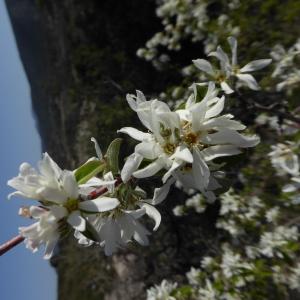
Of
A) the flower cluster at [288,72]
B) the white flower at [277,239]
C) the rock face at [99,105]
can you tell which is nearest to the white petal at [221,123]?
the flower cluster at [288,72]

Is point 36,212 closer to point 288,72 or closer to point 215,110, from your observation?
point 215,110

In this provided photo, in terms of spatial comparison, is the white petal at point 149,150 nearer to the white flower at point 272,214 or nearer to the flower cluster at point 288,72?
the flower cluster at point 288,72

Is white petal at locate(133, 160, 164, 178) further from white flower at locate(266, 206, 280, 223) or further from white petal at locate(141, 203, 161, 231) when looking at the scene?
white flower at locate(266, 206, 280, 223)

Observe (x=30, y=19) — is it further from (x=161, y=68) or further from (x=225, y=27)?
(x=225, y=27)

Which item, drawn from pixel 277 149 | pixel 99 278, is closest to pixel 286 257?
pixel 277 149

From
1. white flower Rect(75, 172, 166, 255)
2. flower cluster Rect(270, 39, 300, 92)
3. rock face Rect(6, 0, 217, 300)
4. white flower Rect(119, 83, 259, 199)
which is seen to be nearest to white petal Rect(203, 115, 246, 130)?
white flower Rect(119, 83, 259, 199)

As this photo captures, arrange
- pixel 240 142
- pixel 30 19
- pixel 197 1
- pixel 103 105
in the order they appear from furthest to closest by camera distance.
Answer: pixel 30 19
pixel 103 105
pixel 197 1
pixel 240 142
